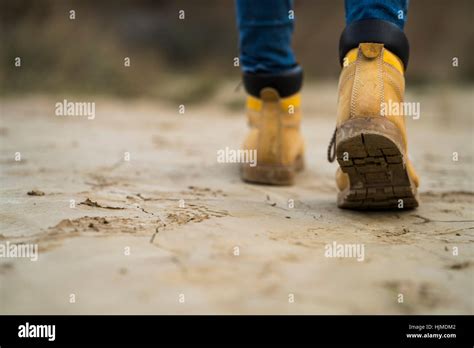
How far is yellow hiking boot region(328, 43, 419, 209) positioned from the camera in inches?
53.1

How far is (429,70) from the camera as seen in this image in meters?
6.34

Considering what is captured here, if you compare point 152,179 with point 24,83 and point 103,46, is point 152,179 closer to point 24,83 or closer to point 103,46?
point 24,83

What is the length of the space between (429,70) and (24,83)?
161 inches

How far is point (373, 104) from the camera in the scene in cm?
138

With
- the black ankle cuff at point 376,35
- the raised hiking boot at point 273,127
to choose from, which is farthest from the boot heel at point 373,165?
the raised hiking boot at point 273,127

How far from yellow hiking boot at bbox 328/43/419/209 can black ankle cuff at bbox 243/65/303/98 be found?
0.44 meters

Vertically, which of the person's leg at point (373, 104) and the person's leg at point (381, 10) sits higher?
the person's leg at point (381, 10)

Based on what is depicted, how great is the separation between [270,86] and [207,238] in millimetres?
829

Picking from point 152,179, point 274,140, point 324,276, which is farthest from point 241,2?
point 324,276

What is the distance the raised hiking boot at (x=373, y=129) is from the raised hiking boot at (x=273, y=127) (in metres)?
0.42

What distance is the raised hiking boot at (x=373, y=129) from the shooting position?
1.35 m

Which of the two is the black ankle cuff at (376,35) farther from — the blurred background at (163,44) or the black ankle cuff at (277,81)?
the blurred background at (163,44)

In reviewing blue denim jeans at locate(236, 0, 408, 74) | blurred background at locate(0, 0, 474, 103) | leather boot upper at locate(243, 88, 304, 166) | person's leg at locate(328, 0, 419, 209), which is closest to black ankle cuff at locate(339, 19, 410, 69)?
person's leg at locate(328, 0, 419, 209)

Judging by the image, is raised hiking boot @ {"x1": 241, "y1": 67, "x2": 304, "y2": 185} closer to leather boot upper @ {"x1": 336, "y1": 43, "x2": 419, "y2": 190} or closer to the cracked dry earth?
the cracked dry earth
